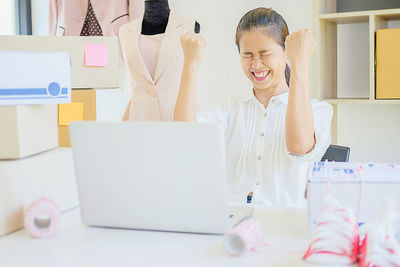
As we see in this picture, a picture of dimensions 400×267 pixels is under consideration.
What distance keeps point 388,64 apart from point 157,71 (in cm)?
104

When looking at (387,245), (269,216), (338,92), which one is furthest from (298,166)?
(338,92)

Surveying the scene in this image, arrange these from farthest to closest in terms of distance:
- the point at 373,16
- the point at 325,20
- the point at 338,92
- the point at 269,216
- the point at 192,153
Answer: the point at 338,92 → the point at 325,20 → the point at 373,16 → the point at 269,216 → the point at 192,153

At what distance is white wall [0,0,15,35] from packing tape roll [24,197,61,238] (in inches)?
116

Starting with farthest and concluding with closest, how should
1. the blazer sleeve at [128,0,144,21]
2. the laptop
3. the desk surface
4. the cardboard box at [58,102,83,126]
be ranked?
the blazer sleeve at [128,0,144,21] < the cardboard box at [58,102,83,126] < the laptop < the desk surface

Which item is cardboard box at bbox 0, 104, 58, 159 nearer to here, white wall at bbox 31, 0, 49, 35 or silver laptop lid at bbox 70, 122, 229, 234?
silver laptop lid at bbox 70, 122, 229, 234

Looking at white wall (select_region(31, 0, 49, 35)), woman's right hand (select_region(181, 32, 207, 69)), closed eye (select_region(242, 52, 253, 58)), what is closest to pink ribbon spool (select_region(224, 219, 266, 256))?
woman's right hand (select_region(181, 32, 207, 69))

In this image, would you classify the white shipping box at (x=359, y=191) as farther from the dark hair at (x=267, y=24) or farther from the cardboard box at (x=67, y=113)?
the cardboard box at (x=67, y=113)

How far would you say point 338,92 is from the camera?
301cm

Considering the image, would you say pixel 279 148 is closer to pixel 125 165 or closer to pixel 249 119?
pixel 249 119

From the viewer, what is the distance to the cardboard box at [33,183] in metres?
1.32

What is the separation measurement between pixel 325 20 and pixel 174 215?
70.1 inches

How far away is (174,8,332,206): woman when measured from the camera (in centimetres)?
192

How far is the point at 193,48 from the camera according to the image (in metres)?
1.88

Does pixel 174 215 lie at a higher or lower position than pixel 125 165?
lower
